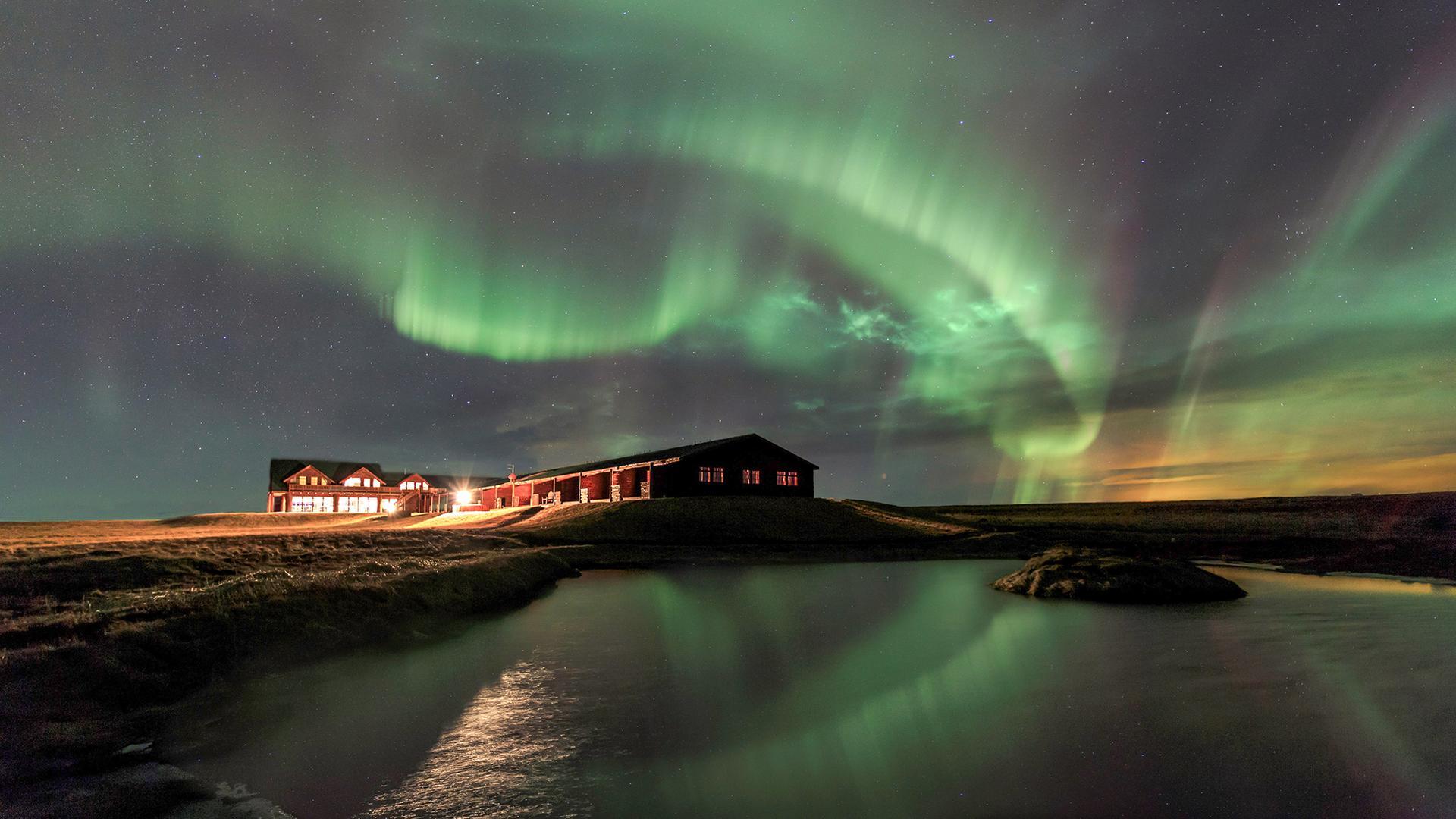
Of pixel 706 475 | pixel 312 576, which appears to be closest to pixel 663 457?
pixel 706 475

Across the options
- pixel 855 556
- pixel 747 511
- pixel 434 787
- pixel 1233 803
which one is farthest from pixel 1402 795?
pixel 747 511

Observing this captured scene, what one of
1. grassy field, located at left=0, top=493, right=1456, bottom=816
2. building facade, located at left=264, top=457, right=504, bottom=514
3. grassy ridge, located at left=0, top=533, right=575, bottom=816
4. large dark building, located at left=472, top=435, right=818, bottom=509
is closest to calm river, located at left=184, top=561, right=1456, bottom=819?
grassy ridge, located at left=0, top=533, right=575, bottom=816

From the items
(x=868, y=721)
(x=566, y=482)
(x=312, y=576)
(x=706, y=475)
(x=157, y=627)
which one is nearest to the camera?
(x=868, y=721)

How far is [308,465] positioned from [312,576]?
96206 mm

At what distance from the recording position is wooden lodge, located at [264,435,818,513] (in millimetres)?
66750

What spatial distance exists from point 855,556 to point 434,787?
41.7m

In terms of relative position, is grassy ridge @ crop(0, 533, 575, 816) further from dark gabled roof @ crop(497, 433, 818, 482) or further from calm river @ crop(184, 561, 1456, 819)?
dark gabled roof @ crop(497, 433, 818, 482)

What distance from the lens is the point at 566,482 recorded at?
8344 cm

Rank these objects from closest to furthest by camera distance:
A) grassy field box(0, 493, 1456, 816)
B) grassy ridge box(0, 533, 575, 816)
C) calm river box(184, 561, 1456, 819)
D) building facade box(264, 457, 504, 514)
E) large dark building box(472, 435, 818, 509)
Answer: calm river box(184, 561, 1456, 819), grassy ridge box(0, 533, 575, 816), grassy field box(0, 493, 1456, 816), large dark building box(472, 435, 818, 509), building facade box(264, 457, 504, 514)

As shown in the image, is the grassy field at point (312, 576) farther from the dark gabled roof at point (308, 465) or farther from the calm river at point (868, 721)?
the dark gabled roof at point (308, 465)

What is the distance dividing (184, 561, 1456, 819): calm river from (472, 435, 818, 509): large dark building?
44.4 meters

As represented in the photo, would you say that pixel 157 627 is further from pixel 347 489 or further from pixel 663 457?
pixel 347 489

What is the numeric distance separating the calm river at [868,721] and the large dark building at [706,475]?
1749 inches

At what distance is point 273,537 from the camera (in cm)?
3294
